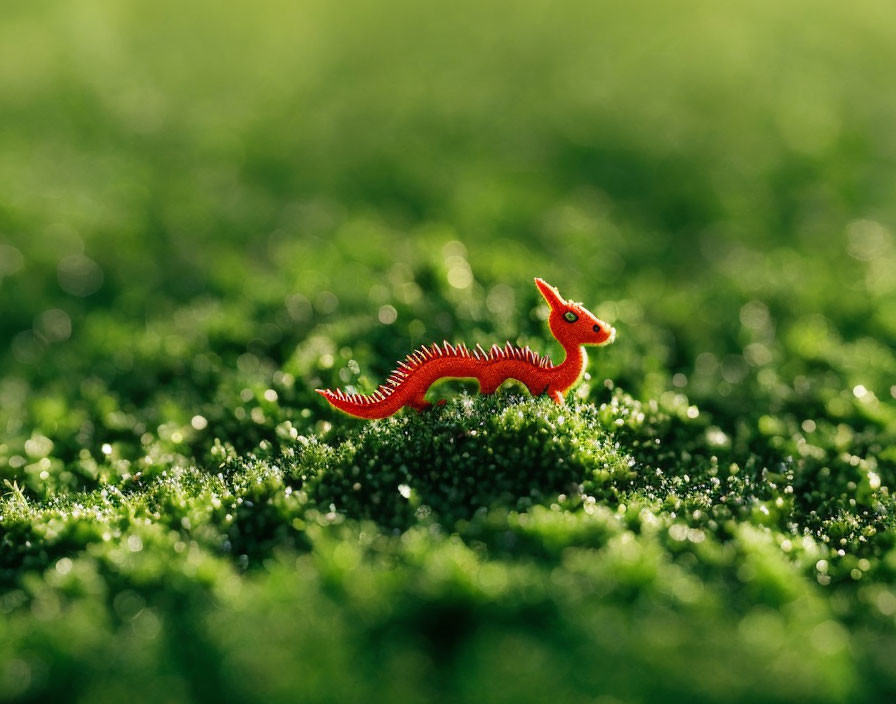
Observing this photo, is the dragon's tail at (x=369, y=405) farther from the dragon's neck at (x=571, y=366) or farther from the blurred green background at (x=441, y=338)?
the dragon's neck at (x=571, y=366)

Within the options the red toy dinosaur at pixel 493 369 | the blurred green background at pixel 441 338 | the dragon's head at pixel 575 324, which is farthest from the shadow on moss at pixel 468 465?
the dragon's head at pixel 575 324

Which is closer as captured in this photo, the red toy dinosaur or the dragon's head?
the red toy dinosaur

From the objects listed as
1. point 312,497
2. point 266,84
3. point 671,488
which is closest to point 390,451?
point 312,497

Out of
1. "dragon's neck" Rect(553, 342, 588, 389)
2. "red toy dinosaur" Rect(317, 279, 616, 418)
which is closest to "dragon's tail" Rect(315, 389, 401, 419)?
"red toy dinosaur" Rect(317, 279, 616, 418)

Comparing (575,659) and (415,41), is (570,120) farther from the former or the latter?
(575,659)

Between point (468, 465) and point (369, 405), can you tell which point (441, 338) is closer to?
point (369, 405)

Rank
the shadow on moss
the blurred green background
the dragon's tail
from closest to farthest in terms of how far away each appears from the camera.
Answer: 1. the blurred green background
2. the shadow on moss
3. the dragon's tail

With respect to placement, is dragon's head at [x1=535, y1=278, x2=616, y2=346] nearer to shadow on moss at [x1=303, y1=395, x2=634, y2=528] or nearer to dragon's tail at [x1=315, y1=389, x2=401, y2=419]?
shadow on moss at [x1=303, y1=395, x2=634, y2=528]
